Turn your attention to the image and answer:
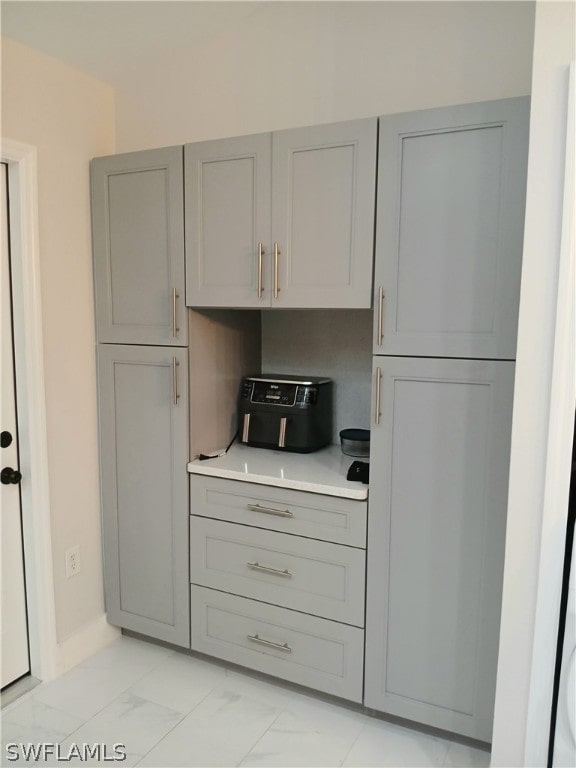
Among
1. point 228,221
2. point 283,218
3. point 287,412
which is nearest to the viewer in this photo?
point 283,218

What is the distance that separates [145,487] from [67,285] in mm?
920

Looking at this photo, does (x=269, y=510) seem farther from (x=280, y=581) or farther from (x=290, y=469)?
(x=280, y=581)

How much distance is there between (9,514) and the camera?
7.19 ft

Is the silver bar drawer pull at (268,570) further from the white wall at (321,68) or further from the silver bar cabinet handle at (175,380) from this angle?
the white wall at (321,68)

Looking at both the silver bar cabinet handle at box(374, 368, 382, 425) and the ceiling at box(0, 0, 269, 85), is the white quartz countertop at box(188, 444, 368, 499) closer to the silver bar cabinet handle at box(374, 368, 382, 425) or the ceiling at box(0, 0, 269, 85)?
the silver bar cabinet handle at box(374, 368, 382, 425)

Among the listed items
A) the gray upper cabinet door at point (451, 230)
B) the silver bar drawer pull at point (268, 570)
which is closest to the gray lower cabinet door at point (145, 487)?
the silver bar drawer pull at point (268, 570)

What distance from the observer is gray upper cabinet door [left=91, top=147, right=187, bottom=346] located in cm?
221

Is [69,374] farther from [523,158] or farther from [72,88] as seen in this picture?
[523,158]

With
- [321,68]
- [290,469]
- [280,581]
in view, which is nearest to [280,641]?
[280,581]

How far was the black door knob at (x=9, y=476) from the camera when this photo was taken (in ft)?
7.04

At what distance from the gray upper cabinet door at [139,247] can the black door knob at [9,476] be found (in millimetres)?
663

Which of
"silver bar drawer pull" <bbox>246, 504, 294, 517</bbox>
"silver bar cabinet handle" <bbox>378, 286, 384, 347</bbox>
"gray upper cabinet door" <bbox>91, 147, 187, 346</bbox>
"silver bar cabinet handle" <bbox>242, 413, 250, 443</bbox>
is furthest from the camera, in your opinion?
"silver bar cabinet handle" <bbox>242, 413, 250, 443</bbox>

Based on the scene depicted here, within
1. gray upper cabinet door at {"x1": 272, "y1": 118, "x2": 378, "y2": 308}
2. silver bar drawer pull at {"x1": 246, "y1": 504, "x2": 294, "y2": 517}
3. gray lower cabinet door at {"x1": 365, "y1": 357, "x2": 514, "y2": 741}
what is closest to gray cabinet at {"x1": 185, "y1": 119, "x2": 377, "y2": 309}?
gray upper cabinet door at {"x1": 272, "y1": 118, "x2": 378, "y2": 308}

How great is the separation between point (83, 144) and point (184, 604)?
202 cm
